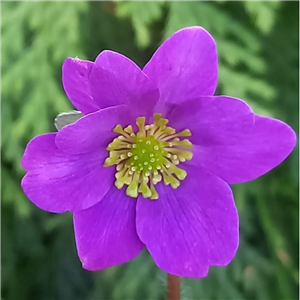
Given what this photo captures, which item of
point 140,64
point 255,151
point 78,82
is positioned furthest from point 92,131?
point 140,64

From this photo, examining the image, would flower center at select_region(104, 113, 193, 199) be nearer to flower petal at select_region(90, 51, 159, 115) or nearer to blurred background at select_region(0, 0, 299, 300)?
flower petal at select_region(90, 51, 159, 115)

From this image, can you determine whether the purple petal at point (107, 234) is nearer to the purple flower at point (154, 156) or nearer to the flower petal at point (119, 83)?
the purple flower at point (154, 156)

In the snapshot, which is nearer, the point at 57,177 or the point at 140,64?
the point at 57,177

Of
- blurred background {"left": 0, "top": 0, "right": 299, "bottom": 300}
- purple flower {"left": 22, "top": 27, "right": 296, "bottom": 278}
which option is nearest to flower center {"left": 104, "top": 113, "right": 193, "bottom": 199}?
purple flower {"left": 22, "top": 27, "right": 296, "bottom": 278}

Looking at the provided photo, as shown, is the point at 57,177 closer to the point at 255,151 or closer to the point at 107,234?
the point at 107,234

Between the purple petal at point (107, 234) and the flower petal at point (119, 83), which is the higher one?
the flower petal at point (119, 83)

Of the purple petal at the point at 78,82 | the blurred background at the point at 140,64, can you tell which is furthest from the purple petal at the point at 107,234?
the blurred background at the point at 140,64

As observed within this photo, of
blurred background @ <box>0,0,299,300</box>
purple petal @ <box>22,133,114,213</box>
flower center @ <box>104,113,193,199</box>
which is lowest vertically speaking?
blurred background @ <box>0,0,299,300</box>
